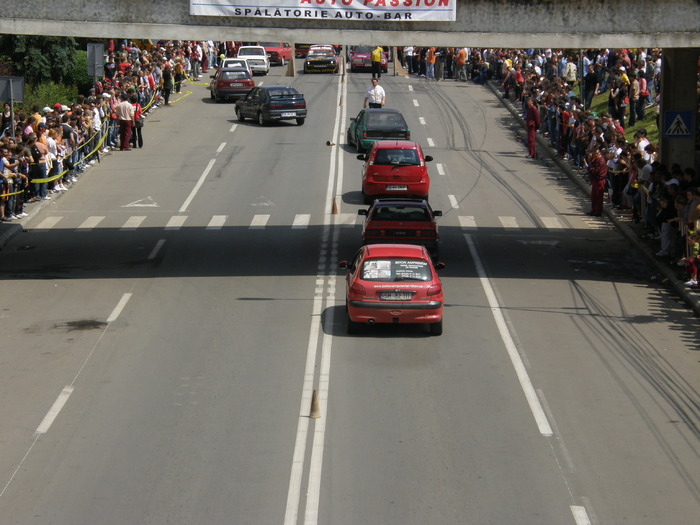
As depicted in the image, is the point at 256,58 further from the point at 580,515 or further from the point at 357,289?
the point at 580,515

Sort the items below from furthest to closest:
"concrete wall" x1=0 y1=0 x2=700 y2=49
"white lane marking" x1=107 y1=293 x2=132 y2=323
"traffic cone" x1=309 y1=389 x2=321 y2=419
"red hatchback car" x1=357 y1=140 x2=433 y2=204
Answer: "red hatchback car" x1=357 y1=140 x2=433 y2=204 → "concrete wall" x1=0 y1=0 x2=700 y2=49 → "white lane marking" x1=107 y1=293 x2=132 y2=323 → "traffic cone" x1=309 y1=389 x2=321 y2=419

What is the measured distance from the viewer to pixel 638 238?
2838cm

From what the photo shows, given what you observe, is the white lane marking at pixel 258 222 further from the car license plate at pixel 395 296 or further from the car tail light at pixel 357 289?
the car license plate at pixel 395 296

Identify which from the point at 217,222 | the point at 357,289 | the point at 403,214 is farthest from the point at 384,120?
the point at 357,289

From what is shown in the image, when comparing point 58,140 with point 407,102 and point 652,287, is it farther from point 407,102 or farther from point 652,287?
point 407,102

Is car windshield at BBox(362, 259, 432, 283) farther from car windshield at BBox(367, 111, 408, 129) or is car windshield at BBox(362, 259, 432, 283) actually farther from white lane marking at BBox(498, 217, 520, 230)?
car windshield at BBox(367, 111, 408, 129)

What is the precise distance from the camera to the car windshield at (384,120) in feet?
131

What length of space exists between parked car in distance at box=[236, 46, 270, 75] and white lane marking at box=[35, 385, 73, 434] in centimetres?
4822

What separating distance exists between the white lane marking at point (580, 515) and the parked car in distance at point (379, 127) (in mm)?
27593

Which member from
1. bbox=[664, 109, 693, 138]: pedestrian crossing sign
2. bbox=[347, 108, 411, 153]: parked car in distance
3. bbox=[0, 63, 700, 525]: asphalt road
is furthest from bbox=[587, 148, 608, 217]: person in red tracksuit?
bbox=[347, 108, 411, 153]: parked car in distance

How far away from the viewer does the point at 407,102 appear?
53.2m

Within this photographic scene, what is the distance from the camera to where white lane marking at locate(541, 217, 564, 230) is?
101ft

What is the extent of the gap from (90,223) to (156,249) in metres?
3.98

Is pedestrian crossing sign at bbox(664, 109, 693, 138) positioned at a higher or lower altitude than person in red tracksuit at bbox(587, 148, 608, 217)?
higher
